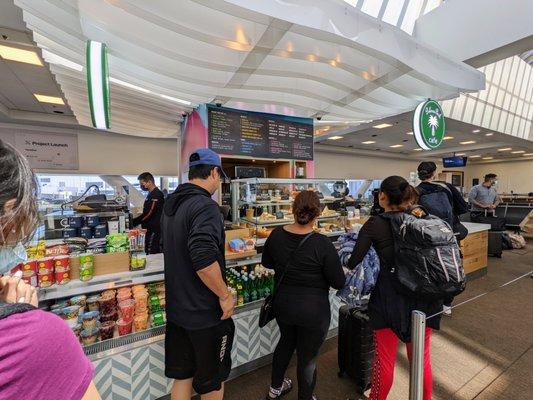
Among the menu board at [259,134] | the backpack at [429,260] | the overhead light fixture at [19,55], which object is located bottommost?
the backpack at [429,260]

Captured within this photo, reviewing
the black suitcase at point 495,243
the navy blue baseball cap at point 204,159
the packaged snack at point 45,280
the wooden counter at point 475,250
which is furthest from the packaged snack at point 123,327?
the black suitcase at point 495,243

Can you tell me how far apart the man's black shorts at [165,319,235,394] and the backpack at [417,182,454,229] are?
2.27 metres

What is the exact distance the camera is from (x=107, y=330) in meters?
1.93

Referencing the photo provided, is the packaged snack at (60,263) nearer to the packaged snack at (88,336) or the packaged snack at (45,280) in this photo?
the packaged snack at (45,280)

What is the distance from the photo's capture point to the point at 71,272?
1896 mm

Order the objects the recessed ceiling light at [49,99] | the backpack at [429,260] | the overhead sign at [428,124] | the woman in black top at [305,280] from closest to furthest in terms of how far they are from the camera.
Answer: the backpack at [429,260] → the woman in black top at [305,280] → the overhead sign at [428,124] → the recessed ceiling light at [49,99]

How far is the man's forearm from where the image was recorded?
144cm

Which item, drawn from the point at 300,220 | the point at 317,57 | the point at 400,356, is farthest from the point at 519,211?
the point at 300,220

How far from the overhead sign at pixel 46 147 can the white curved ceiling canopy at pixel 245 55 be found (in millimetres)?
3395

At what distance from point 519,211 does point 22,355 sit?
478 inches

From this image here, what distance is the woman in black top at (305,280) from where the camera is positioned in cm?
171

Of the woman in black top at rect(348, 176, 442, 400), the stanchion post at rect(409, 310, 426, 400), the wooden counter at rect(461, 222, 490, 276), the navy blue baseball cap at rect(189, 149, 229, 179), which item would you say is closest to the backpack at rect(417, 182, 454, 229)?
the woman in black top at rect(348, 176, 442, 400)

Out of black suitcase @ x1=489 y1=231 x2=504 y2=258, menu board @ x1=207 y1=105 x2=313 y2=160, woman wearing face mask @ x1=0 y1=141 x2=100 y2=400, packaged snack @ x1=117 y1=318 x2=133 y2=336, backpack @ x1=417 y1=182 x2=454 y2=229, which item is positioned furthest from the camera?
black suitcase @ x1=489 y1=231 x2=504 y2=258

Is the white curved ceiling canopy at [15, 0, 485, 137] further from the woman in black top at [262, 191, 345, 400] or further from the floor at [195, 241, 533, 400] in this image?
the floor at [195, 241, 533, 400]
